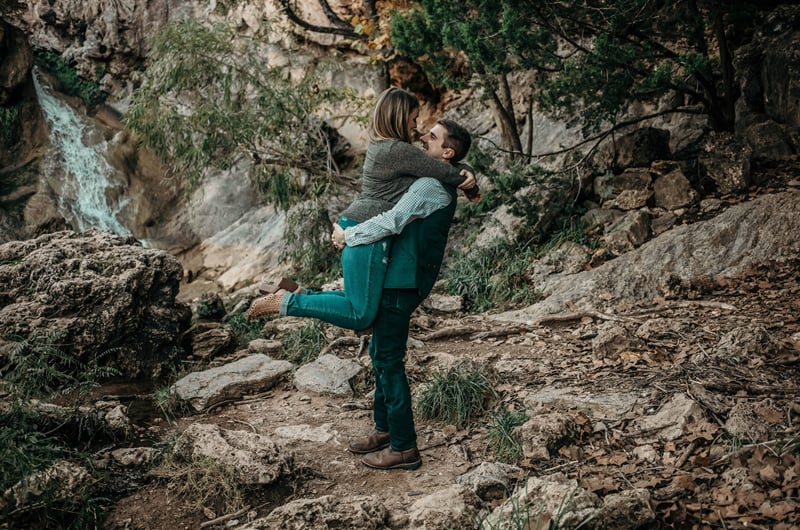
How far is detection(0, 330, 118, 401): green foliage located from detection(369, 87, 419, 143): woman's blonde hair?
247cm

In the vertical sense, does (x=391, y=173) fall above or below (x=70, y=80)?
below

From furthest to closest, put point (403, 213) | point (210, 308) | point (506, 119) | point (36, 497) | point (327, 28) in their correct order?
point (327, 28) → point (506, 119) → point (210, 308) → point (403, 213) → point (36, 497)

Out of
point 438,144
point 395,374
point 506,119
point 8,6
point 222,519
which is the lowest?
point 222,519

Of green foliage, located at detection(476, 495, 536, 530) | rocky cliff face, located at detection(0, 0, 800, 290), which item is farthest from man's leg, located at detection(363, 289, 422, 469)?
rocky cliff face, located at detection(0, 0, 800, 290)

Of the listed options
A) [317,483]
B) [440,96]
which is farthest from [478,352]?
[440,96]

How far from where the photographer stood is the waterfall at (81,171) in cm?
→ 1286

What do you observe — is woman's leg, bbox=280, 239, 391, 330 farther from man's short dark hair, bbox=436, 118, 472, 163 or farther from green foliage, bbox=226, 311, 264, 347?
green foliage, bbox=226, 311, 264, 347

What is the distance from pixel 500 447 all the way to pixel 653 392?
1049 mm

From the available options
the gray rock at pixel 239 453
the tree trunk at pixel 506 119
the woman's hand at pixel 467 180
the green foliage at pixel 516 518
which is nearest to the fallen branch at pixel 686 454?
the green foliage at pixel 516 518

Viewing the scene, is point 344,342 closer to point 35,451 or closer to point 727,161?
point 35,451

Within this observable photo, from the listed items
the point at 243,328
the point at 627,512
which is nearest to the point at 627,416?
the point at 627,512

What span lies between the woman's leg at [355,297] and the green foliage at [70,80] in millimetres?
13747

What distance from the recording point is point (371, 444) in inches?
153

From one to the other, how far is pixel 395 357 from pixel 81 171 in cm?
1186
